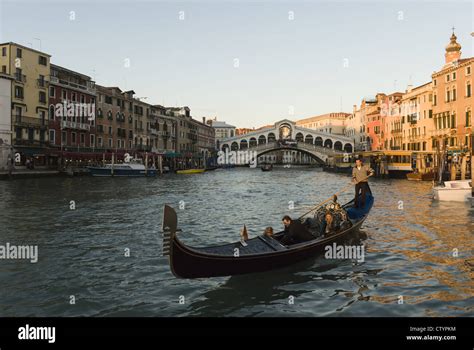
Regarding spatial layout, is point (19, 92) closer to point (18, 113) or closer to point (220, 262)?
Answer: point (18, 113)

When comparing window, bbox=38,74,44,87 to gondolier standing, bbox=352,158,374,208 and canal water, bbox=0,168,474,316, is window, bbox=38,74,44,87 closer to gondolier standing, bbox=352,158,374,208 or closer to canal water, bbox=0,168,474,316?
canal water, bbox=0,168,474,316

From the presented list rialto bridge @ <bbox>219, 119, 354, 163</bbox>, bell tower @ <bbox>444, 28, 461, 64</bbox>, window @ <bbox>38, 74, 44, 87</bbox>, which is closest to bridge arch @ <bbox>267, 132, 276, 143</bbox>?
rialto bridge @ <bbox>219, 119, 354, 163</bbox>

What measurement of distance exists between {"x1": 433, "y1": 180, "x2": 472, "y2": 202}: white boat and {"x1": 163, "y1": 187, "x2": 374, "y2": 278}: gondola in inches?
558

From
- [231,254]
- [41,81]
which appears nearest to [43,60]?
[41,81]

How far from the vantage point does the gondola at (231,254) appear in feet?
21.3

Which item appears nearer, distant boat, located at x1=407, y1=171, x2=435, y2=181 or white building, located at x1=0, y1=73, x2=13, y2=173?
white building, located at x1=0, y1=73, x2=13, y2=173

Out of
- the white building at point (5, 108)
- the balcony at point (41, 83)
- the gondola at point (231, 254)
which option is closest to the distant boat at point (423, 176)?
the gondola at point (231, 254)

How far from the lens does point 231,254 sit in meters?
7.47

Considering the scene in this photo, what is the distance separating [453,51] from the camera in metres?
47.0

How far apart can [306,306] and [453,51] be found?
4944cm

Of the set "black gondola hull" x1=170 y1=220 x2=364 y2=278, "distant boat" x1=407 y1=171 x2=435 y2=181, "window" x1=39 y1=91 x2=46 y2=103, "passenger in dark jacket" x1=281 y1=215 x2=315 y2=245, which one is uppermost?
"window" x1=39 y1=91 x2=46 y2=103

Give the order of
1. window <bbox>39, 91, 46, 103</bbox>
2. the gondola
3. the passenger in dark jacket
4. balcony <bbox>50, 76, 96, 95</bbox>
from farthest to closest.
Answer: balcony <bbox>50, 76, 96, 95</bbox>
window <bbox>39, 91, 46, 103</bbox>
the passenger in dark jacket
the gondola

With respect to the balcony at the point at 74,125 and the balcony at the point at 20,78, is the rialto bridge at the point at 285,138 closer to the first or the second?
the balcony at the point at 74,125

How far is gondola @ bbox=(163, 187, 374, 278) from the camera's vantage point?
256 inches
